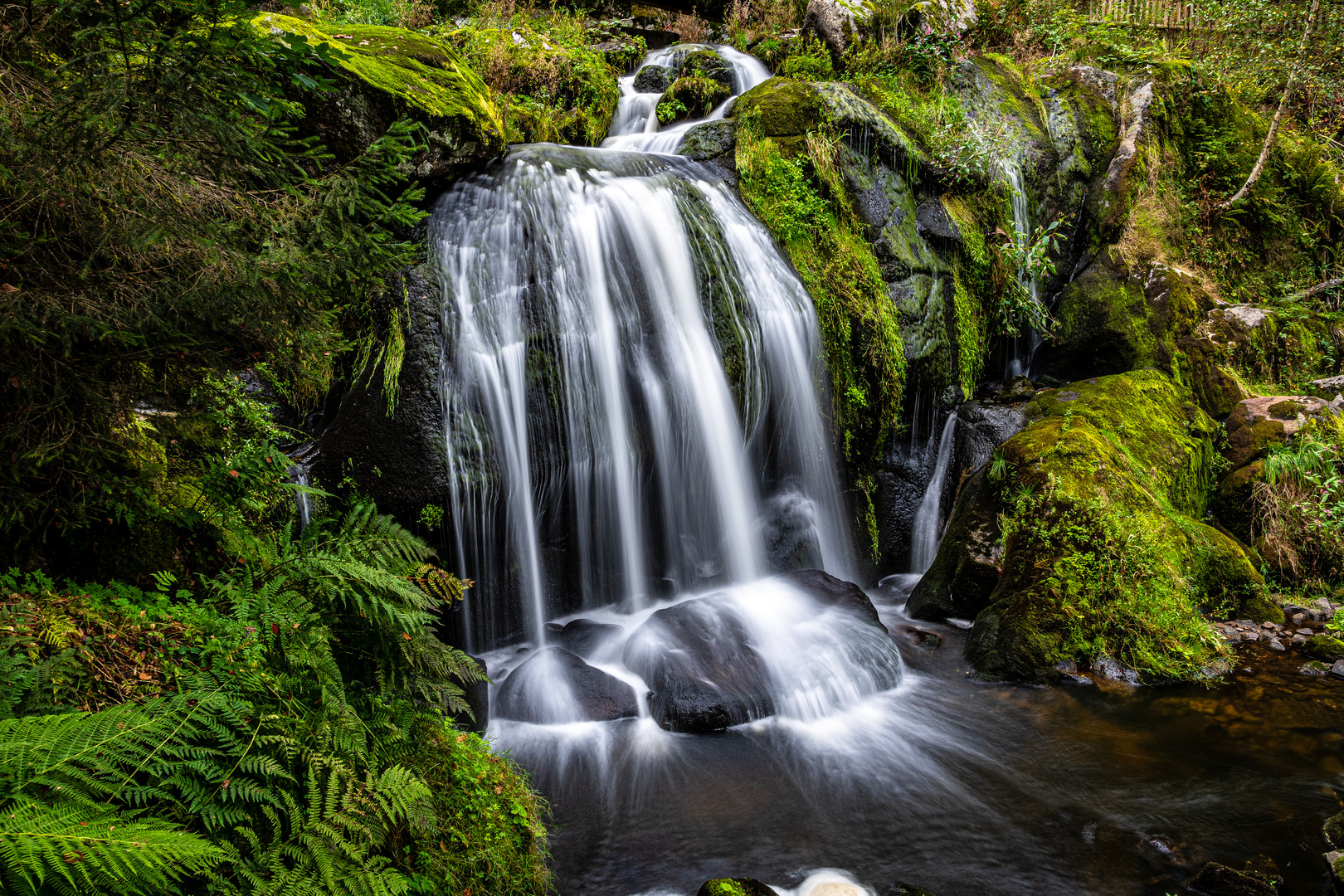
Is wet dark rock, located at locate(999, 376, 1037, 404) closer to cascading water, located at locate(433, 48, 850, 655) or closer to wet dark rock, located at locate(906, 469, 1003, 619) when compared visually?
wet dark rock, located at locate(906, 469, 1003, 619)

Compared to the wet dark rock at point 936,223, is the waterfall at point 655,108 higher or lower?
higher

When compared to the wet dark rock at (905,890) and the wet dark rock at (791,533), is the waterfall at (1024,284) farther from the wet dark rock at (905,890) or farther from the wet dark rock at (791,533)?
the wet dark rock at (905,890)

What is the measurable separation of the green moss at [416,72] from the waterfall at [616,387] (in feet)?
1.63

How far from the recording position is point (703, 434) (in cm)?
659

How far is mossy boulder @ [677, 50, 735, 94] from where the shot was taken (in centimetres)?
1001

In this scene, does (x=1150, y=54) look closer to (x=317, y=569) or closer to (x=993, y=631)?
(x=993, y=631)

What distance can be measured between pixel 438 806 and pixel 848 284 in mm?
6385

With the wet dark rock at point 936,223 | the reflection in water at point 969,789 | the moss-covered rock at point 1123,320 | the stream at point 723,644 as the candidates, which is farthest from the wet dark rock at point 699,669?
the moss-covered rock at point 1123,320

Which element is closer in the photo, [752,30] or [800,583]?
[800,583]

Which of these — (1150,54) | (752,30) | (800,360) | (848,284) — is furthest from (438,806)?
(1150,54)

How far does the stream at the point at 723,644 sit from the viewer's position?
380 cm

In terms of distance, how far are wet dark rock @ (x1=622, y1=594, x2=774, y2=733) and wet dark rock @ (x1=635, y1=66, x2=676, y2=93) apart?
7.80 metres

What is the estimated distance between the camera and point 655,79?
1009 centimetres

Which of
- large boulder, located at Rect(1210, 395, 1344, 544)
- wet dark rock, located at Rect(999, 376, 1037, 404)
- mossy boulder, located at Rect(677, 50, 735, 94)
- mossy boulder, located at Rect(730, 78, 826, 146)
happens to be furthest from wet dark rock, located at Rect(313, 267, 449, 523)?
large boulder, located at Rect(1210, 395, 1344, 544)
